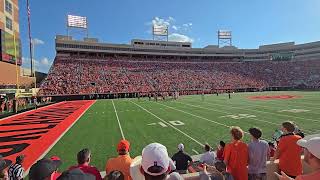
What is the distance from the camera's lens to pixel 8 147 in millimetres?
12258

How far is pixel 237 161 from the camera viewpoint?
5086 mm

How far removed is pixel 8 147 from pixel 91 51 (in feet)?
210

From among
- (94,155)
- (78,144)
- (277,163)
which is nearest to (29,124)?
(78,144)

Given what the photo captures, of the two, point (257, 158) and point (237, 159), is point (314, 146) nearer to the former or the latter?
point (237, 159)

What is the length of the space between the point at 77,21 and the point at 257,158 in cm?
6899

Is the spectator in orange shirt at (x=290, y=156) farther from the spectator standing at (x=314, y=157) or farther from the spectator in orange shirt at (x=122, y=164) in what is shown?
the spectator in orange shirt at (x=122, y=164)

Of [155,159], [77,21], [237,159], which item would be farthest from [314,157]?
[77,21]

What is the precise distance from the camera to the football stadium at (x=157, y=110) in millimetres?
5070

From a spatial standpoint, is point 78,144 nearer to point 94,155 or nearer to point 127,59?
point 94,155

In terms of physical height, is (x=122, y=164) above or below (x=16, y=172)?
above

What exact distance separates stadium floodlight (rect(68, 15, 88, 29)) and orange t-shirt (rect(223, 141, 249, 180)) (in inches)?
2698

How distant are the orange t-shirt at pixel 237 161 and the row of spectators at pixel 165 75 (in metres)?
47.2

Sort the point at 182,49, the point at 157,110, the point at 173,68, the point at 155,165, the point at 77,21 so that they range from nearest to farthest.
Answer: the point at 155,165 < the point at 157,110 < the point at 77,21 < the point at 173,68 < the point at 182,49

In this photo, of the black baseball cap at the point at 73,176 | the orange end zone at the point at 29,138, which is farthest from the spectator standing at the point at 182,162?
the orange end zone at the point at 29,138
